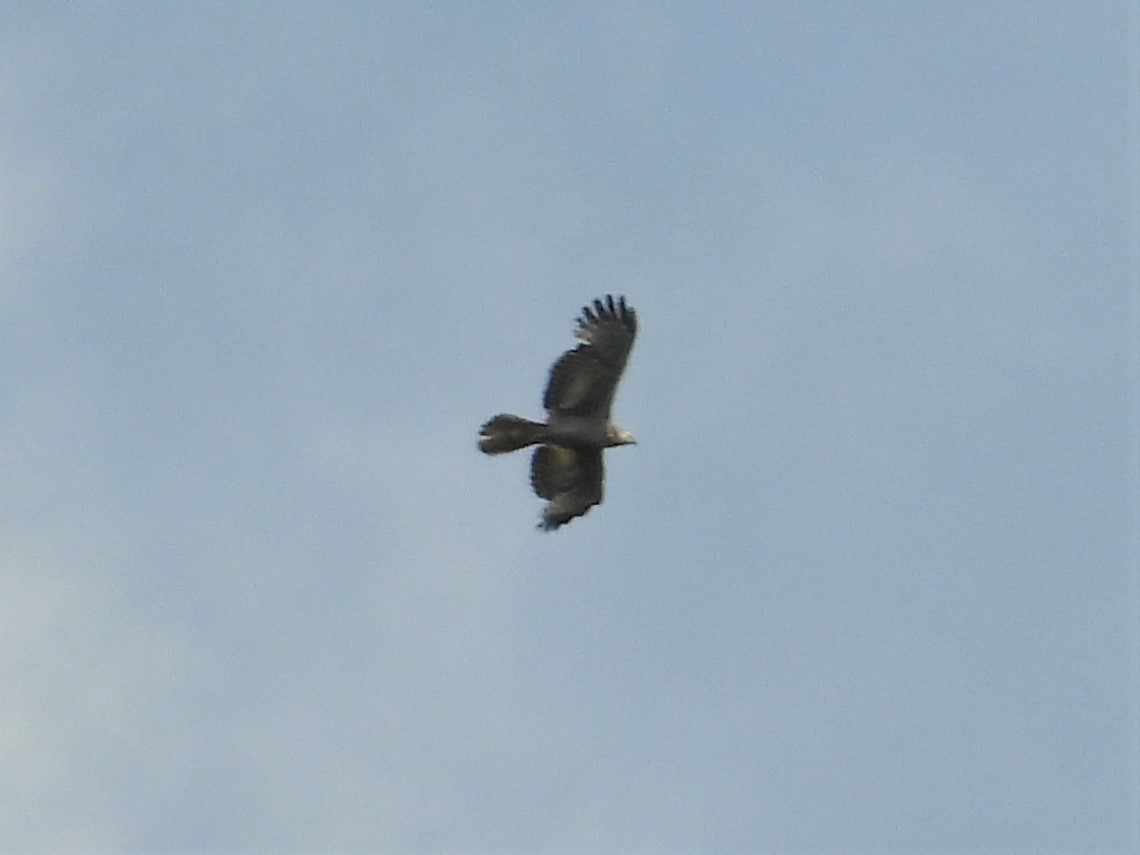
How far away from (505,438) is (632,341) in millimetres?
2152

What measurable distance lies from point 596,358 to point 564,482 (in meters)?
2.00

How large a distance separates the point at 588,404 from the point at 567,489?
144 centimetres

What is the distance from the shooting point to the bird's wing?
71.1 metres

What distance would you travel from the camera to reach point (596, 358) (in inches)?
2763

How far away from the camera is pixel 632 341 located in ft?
230

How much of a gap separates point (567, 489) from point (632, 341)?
2406 millimetres

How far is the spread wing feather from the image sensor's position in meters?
70.2

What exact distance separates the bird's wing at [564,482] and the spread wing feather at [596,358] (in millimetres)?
946

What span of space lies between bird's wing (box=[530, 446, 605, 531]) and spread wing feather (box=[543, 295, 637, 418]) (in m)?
0.95

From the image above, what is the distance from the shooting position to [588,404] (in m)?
70.4

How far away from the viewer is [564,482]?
234 ft

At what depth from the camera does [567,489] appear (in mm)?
71250

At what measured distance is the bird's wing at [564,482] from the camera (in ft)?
233

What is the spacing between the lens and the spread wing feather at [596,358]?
70.2m
